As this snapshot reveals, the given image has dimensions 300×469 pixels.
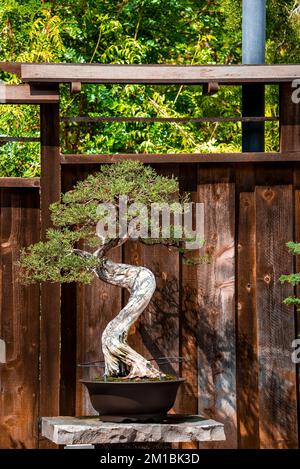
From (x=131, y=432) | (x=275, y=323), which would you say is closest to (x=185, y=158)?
(x=275, y=323)

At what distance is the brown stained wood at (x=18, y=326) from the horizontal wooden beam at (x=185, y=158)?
0.30m

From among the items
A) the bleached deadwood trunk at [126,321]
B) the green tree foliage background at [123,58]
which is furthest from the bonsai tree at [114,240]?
the green tree foliage background at [123,58]

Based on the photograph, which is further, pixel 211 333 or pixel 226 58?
pixel 226 58

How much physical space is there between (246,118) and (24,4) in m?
3.94

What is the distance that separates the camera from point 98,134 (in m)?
8.75

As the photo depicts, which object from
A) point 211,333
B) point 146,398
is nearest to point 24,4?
point 211,333

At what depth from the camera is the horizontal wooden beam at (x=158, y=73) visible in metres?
5.20

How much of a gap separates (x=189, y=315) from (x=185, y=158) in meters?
0.77

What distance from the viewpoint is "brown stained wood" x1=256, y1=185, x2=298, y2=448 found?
5.32 metres

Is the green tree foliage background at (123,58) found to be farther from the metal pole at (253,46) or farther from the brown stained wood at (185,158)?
the brown stained wood at (185,158)

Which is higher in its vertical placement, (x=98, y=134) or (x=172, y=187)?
(x=98, y=134)

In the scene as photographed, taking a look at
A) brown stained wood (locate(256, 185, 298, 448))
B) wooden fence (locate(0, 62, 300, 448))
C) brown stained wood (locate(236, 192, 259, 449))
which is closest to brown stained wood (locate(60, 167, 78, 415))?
wooden fence (locate(0, 62, 300, 448))
